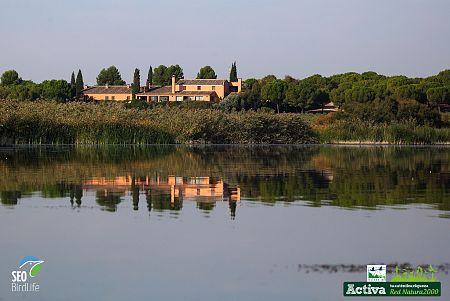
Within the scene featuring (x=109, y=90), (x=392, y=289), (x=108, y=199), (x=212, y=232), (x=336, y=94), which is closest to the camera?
(x=392, y=289)

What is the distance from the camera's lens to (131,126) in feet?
166

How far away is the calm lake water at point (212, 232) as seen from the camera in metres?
8.94

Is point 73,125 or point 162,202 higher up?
point 73,125

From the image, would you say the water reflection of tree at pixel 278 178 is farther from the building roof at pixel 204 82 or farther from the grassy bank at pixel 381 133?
the building roof at pixel 204 82

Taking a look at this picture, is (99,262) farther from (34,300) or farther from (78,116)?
(78,116)

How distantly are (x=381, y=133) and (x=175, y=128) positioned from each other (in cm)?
1536

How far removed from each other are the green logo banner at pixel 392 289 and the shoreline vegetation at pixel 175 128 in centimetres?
3943

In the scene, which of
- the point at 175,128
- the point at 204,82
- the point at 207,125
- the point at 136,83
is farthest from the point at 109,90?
the point at 175,128

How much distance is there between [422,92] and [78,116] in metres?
62.5

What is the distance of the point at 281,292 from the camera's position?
339 inches

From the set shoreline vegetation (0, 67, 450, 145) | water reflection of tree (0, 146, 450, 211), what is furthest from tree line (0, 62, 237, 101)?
water reflection of tree (0, 146, 450, 211)

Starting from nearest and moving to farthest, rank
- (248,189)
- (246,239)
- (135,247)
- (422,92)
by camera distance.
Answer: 1. (135,247)
2. (246,239)
3. (248,189)
4. (422,92)

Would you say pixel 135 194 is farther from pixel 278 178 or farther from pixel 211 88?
pixel 211 88

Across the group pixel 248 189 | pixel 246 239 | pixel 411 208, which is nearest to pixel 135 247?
pixel 246 239
